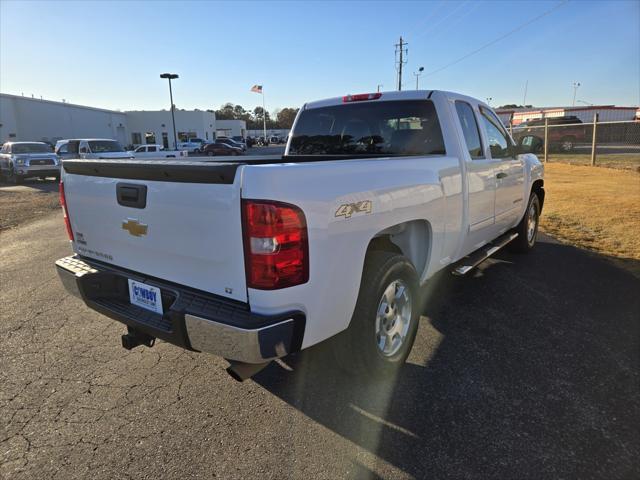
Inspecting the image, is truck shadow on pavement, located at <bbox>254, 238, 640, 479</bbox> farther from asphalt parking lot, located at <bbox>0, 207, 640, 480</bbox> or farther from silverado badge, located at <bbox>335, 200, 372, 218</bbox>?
silverado badge, located at <bbox>335, 200, 372, 218</bbox>

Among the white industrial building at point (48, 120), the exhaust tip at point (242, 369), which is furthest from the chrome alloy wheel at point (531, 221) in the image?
the white industrial building at point (48, 120)

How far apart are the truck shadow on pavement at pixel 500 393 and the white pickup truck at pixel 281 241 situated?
35 cm

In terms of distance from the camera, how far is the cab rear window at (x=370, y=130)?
13.4 ft

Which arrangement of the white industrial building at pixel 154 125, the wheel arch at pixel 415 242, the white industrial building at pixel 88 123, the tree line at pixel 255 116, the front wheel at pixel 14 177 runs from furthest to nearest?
the tree line at pixel 255 116 → the white industrial building at pixel 154 125 → the white industrial building at pixel 88 123 → the front wheel at pixel 14 177 → the wheel arch at pixel 415 242

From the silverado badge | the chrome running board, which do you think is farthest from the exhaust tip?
the chrome running board

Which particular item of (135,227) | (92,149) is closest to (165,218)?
(135,227)

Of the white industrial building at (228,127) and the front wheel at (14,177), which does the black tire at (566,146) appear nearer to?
the front wheel at (14,177)

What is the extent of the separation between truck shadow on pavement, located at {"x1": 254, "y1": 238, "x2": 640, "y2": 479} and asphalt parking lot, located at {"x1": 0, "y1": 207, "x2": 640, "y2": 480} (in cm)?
1

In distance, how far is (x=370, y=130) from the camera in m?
4.47

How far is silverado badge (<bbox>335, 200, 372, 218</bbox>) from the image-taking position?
95.6 inches

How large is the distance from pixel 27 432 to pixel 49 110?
56.6m

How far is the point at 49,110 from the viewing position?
48844mm

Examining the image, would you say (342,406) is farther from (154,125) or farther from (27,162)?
(154,125)

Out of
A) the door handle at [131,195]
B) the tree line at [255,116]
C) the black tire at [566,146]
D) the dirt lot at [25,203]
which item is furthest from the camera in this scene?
the tree line at [255,116]
